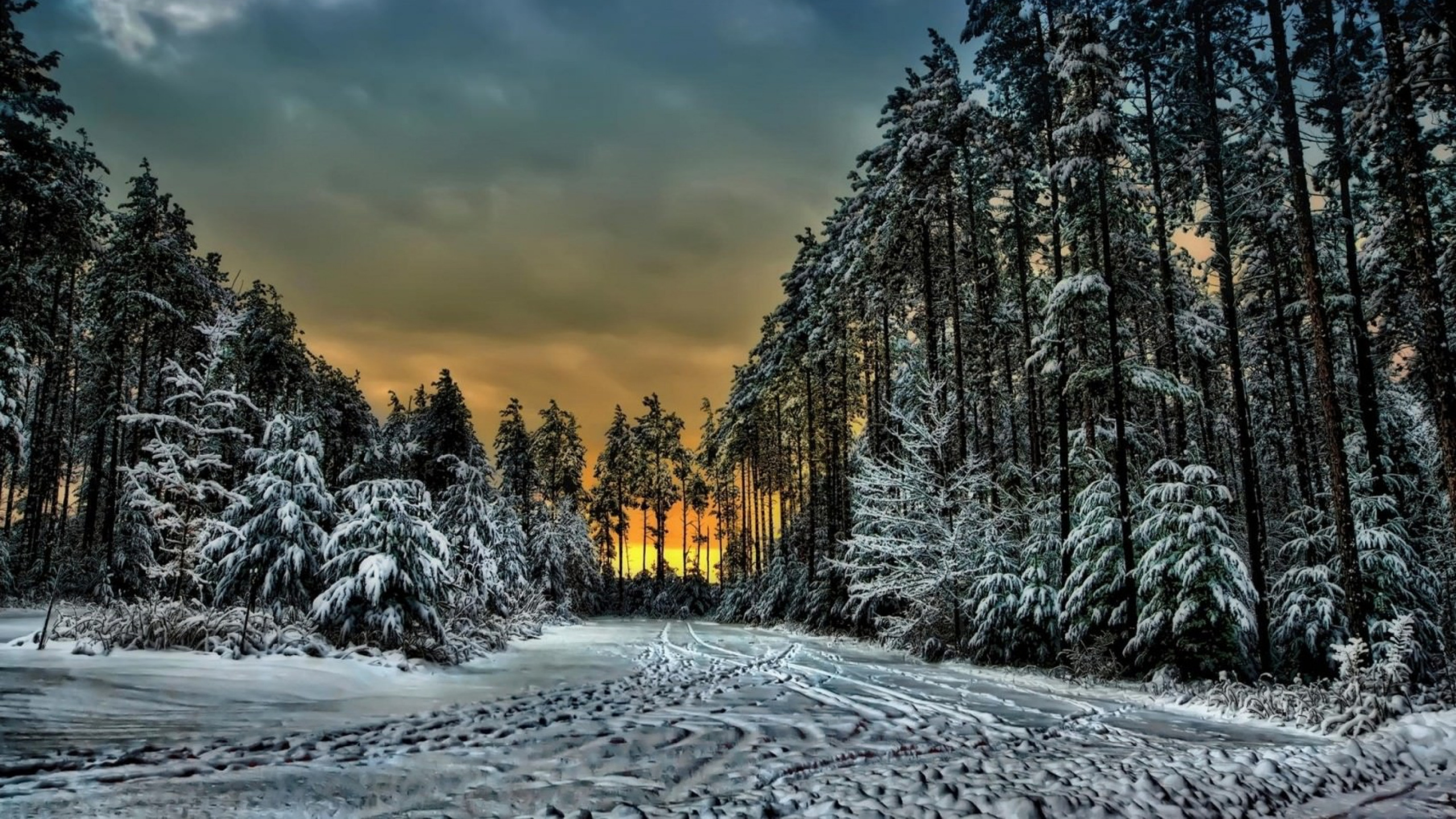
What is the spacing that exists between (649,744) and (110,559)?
23.4m

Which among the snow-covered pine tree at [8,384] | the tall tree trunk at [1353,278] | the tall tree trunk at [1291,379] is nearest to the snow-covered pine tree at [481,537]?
the snow-covered pine tree at [8,384]

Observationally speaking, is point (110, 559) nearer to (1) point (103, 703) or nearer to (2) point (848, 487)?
(1) point (103, 703)

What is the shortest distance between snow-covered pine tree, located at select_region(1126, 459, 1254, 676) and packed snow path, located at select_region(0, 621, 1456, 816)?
264 centimetres

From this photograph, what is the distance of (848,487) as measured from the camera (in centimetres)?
3259

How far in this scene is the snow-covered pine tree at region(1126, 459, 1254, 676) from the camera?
11.5 metres

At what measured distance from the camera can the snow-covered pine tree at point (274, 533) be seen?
39.2 ft

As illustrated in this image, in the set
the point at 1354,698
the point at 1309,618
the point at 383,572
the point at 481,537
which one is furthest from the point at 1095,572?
the point at 481,537

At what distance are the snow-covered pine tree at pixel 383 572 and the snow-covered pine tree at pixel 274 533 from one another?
452 mm

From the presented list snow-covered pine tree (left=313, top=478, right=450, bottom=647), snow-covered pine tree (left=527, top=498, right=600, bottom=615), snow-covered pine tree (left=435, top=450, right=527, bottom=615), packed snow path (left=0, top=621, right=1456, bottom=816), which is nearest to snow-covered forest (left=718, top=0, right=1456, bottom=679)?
packed snow path (left=0, top=621, right=1456, bottom=816)

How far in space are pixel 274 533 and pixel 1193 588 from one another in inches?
585

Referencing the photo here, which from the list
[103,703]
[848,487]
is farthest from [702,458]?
[103,703]

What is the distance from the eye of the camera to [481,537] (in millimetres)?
28391

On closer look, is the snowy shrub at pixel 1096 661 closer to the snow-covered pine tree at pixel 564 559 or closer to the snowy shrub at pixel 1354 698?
the snowy shrub at pixel 1354 698

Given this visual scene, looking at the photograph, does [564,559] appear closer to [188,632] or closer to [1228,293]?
[188,632]
